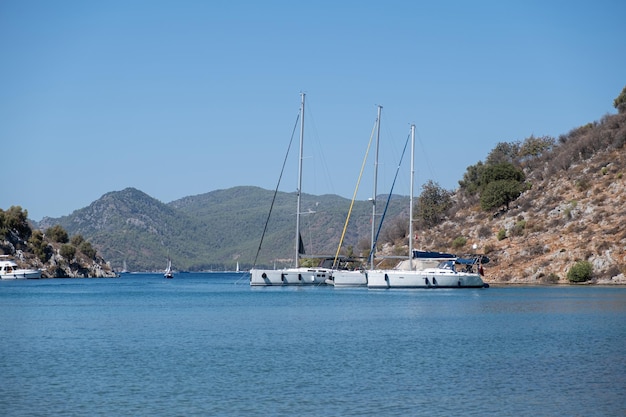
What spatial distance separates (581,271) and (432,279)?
12017mm

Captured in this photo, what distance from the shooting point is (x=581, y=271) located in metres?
69.4

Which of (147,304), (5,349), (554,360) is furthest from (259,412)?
(147,304)

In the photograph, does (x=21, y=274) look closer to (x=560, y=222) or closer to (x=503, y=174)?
(x=503, y=174)

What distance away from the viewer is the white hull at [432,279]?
2699 inches

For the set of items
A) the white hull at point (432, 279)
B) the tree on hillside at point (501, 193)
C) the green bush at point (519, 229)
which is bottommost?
the white hull at point (432, 279)

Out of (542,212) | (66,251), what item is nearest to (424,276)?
(542,212)

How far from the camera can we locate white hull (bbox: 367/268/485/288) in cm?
6856

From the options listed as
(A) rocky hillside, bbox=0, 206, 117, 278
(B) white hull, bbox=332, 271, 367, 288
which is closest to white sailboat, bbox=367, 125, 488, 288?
(B) white hull, bbox=332, 271, 367, 288

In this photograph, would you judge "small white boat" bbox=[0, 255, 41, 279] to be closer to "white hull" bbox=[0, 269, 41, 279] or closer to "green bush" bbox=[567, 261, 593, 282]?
"white hull" bbox=[0, 269, 41, 279]

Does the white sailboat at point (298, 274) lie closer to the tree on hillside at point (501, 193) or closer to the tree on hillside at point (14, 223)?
the tree on hillside at point (501, 193)

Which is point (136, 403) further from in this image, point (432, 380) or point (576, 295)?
point (576, 295)

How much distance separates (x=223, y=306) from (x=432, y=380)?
32.8 m

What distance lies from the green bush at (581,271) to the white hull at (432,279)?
7.42 metres

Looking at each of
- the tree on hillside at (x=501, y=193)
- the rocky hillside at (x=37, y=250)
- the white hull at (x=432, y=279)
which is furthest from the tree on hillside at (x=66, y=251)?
the white hull at (x=432, y=279)
